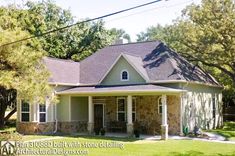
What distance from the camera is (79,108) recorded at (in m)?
26.5

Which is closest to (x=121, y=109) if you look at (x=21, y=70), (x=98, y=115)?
(x=98, y=115)

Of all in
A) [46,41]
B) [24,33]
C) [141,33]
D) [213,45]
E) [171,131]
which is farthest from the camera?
[141,33]

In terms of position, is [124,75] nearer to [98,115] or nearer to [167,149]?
→ [98,115]

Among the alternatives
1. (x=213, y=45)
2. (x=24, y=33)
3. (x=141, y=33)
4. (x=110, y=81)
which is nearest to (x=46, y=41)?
(x=110, y=81)

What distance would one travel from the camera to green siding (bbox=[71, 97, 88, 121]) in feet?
84.7

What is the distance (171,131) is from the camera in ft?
77.2

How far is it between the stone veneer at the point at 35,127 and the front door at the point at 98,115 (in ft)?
11.4

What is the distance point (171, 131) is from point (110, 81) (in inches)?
228

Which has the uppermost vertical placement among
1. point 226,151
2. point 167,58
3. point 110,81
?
point 167,58

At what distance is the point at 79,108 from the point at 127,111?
434 centimetres

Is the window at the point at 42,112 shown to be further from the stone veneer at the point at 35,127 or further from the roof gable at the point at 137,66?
the roof gable at the point at 137,66

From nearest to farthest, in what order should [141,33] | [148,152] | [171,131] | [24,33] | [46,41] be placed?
[148,152] → [24,33] → [171,131] → [46,41] → [141,33]

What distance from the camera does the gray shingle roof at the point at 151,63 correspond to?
2427 cm

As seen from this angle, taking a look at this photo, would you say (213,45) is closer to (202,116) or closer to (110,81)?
(202,116)
